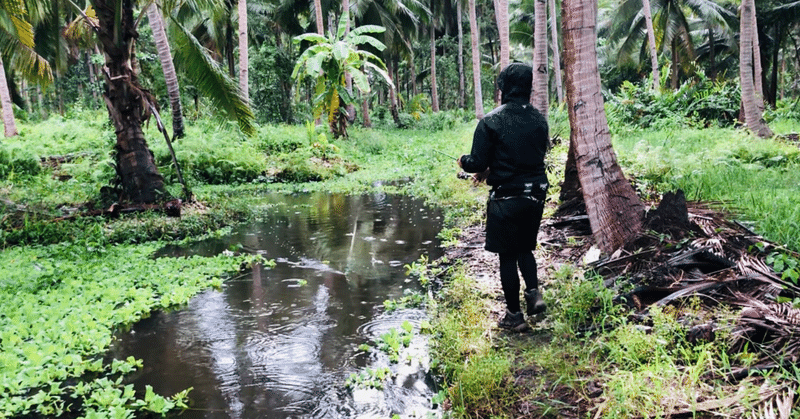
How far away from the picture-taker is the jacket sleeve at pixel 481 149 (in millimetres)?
4008

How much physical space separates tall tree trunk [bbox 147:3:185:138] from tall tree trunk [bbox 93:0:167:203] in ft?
17.1

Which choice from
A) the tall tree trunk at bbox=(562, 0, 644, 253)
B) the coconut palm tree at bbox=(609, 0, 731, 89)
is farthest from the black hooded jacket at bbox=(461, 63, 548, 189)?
the coconut palm tree at bbox=(609, 0, 731, 89)

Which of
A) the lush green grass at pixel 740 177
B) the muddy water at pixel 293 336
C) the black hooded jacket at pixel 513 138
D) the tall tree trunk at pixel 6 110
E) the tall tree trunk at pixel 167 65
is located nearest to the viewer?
the muddy water at pixel 293 336

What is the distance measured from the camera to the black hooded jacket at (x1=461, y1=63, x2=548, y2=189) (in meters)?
3.95

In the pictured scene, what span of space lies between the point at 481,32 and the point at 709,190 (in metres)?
33.5

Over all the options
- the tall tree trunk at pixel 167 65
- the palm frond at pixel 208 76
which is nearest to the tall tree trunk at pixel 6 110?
the tall tree trunk at pixel 167 65

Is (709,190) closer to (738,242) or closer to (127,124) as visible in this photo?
(738,242)

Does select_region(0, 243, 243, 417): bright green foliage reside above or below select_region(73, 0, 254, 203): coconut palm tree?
below

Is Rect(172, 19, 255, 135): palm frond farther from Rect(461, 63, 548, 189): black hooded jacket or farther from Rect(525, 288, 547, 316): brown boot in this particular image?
Rect(525, 288, 547, 316): brown boot

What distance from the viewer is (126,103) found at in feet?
29.2

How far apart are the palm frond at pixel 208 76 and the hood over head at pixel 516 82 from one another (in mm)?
6930

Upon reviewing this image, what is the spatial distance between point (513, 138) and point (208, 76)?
290 inches

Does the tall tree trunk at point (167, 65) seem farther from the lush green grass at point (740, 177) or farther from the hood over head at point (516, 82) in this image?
the hood over head at point (516, 82)

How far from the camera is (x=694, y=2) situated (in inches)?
1020
